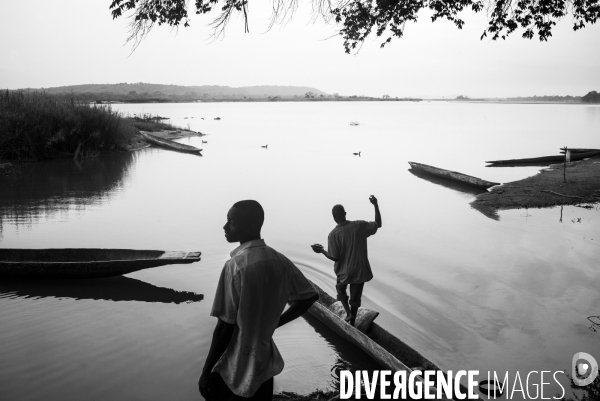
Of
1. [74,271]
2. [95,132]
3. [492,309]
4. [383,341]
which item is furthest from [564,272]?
[95,132]

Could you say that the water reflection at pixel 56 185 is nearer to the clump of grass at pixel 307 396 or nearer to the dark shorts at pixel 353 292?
the dark shorts at pixel 353 292

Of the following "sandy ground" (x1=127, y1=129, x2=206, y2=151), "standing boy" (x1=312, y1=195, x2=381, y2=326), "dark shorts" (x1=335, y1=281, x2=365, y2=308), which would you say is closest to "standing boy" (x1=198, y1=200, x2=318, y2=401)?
"standing boy" (x1=312, y1=195, x2=381, y2=326)

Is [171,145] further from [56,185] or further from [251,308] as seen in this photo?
[251,308]

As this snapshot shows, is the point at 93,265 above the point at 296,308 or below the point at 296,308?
below

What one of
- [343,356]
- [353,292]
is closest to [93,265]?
[343,356]

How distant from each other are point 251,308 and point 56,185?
18882 millimetres

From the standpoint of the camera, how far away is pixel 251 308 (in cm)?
270

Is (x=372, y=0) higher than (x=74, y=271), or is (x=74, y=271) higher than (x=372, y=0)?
(x=372, y=0)

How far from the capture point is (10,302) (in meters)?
7.76

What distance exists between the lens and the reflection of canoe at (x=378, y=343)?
504 cm

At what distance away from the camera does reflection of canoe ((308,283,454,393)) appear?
5039mm

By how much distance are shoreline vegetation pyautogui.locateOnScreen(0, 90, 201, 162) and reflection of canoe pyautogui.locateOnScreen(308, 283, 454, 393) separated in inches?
815

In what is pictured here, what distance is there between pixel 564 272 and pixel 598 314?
209 cm

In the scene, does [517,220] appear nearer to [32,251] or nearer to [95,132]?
[32,251]
